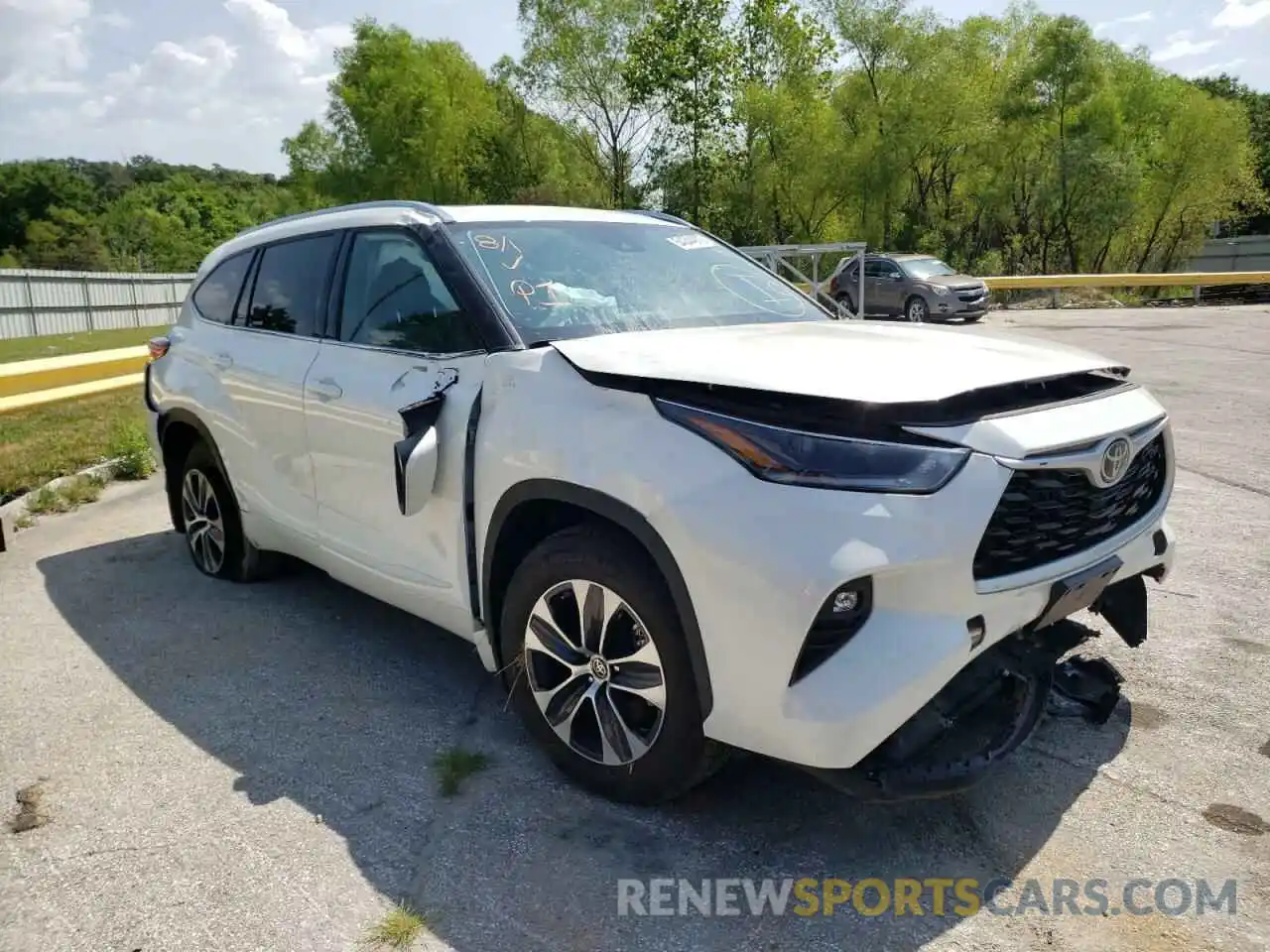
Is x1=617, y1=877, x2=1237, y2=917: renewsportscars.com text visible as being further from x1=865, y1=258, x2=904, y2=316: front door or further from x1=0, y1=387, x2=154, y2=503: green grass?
x1=865, y1=258, x2=904, y2=316: front door

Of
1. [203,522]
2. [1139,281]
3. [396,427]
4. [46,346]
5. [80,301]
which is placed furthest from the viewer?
[80,301]

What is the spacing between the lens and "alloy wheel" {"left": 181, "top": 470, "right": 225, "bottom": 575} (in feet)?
16.3

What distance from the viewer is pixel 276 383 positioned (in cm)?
411

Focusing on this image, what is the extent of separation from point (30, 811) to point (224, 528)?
6.86 feet

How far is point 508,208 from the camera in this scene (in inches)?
151

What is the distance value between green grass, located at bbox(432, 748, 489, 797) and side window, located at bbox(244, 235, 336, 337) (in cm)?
188

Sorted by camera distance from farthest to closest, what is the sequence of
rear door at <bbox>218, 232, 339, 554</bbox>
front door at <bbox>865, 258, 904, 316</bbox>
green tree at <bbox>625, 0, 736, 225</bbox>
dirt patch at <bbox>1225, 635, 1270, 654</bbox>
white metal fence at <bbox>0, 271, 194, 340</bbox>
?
green tree at <bbox>625, 0, 736, 225</bbox>
white metal fence at <bbox>0, 271, 194, 340</bbox>
front door at <bbox>865, 258, 904, 316</bbox>
rear door at <bbox>218, 232, 339, 554</bbox>
dirt patch at <bbox>1225, 635, 1270, 654</bbox>

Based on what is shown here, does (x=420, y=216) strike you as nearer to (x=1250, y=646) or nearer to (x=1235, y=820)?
(x=1235, y=820)

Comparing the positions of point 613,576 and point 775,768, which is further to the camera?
point 775,768

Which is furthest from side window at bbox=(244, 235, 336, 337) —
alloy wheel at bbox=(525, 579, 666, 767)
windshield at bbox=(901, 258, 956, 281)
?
windshield at bbox=(901, 258, 956, 281)

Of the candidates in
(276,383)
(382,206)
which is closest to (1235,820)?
(382,206)

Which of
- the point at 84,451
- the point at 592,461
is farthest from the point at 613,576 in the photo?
the point at 84,451

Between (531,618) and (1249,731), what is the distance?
2.45 metres

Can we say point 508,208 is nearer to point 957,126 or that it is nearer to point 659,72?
point 659,72
